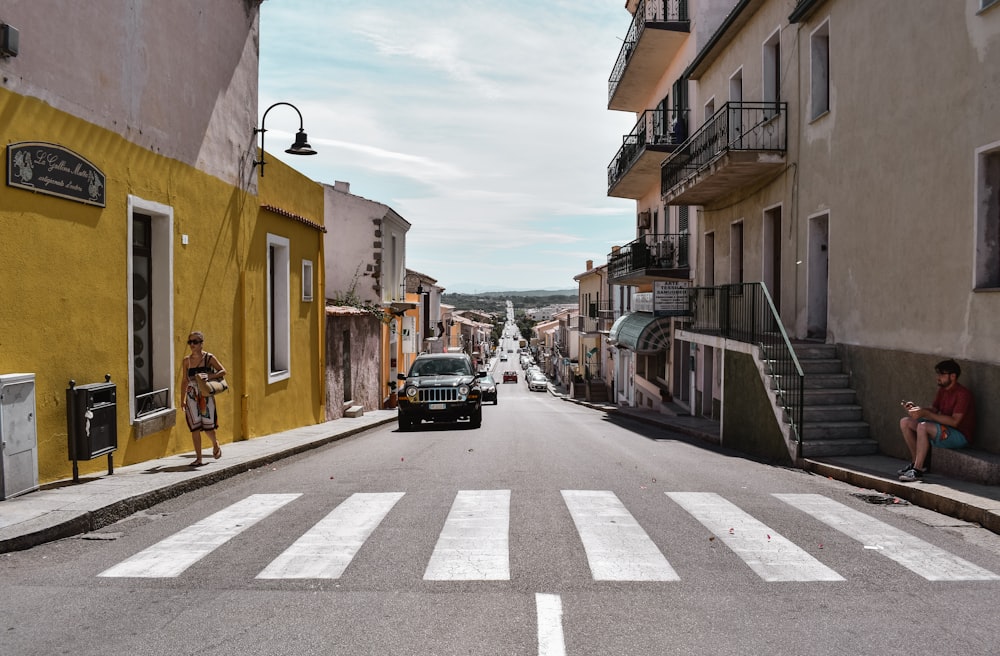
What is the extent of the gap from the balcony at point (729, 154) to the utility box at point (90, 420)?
11885 millimetres

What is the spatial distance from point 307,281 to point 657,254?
1284 cm

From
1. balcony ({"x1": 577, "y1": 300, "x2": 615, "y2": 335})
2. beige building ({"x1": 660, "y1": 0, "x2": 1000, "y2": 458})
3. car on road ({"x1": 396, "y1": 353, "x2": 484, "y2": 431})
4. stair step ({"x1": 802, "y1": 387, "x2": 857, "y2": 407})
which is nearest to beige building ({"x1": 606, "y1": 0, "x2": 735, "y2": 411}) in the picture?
beige building ({"x1": 660, "y1": 0, "x2": 1000, "y2": 458})

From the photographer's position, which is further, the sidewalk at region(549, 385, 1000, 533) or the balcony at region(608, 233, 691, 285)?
the balcony at region(608, 233, 691, 285)

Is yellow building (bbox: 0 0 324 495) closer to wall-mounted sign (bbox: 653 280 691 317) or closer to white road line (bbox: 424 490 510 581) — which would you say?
white road line (bbox: 424 490 510 581)

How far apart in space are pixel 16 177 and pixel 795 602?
7339mm

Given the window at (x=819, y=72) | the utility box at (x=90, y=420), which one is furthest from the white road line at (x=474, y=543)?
the window at (x=819, y=72)

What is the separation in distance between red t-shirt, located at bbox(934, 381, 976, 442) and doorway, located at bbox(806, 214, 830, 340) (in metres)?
5.46

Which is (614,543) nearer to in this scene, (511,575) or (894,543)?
(511,575)

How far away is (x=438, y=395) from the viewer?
16.8 metres

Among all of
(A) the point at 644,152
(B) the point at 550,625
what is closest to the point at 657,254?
(A) the point at 644,152

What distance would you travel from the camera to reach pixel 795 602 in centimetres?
459

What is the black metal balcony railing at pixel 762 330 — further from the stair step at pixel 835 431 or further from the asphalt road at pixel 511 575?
the asphalt road at pixel 511 575

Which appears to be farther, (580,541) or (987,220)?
(987,220)

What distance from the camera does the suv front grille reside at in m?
16.8
